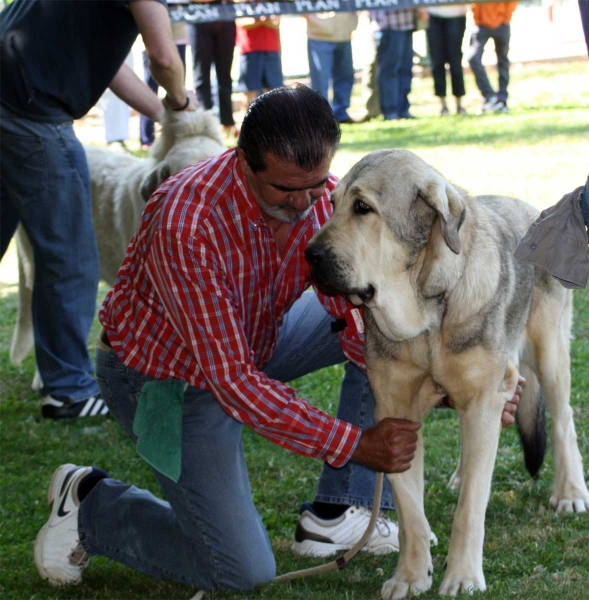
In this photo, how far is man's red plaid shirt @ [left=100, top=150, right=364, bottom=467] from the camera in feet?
11.0

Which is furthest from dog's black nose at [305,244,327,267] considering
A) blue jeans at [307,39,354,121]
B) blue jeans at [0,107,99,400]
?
blue jeans at [307,39,354,121]

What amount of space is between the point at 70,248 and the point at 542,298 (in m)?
Answer: 2.75

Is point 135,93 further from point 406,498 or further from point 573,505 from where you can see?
point 573,505

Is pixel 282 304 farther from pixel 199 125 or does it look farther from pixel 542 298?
pixel 199 125

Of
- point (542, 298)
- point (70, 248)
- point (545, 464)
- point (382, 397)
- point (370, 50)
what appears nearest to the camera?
point (382, 397)

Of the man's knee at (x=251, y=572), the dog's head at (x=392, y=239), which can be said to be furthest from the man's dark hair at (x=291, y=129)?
the man's knee at (x=251, y=572)

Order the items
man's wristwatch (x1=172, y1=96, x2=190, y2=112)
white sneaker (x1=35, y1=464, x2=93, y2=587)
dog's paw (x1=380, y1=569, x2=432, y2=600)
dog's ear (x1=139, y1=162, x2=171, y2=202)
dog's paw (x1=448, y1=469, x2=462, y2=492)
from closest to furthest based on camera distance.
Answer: dog's paw (x1=380, y1=569, x2=432, y2=600), white sneaker (x1=35, y1=464, x2=93, y2=587), dog's paw (x1=448, y1=469, x2=462, y2=492), dog's ear (x1=139, y1=162, x2=171, y2=202), man's wristwatch (x1=172, y1=96, x2=190, y2=112)

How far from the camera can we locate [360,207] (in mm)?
3311

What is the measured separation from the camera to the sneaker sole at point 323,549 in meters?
3.97

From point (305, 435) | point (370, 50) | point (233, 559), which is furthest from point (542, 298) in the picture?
point (370, 50)

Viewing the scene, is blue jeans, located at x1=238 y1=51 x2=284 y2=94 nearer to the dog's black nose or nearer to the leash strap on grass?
the leash strap on grass

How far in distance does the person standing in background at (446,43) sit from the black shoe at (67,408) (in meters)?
11.6

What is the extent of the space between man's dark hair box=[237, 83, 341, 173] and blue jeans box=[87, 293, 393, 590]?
0.98 m

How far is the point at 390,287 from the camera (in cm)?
338
